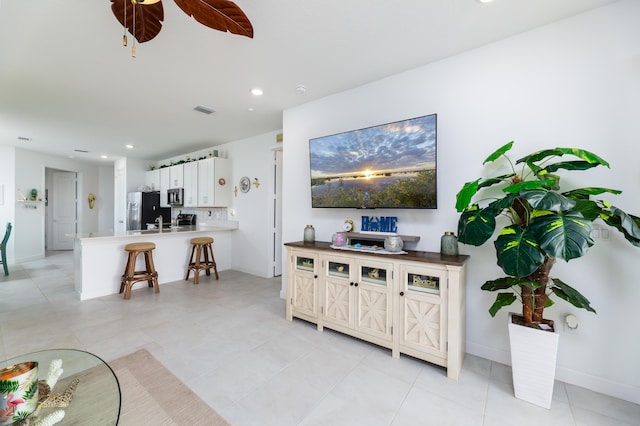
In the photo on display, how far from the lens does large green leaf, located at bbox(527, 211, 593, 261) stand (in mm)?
1399

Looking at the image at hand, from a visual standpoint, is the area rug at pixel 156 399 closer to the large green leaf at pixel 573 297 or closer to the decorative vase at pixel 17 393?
the decorative vase at pixel 17 393

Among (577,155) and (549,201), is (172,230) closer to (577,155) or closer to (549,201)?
(549,201)

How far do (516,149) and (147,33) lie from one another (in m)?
3.08

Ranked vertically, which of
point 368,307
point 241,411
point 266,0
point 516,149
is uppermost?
point 266,0

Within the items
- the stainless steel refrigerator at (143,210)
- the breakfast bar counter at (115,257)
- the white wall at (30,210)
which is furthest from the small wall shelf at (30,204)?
the breakfast bar counter at (115,257)

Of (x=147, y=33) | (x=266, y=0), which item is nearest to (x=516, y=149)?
(x=266, y=0)

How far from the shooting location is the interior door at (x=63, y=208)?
7723 millimetres

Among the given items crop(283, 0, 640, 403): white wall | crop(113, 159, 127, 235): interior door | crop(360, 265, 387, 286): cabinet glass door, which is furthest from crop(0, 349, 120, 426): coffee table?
crop(113, 159, 127, 235): interior door

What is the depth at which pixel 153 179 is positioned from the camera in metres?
7.21

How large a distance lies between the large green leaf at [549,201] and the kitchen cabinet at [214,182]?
206 inches

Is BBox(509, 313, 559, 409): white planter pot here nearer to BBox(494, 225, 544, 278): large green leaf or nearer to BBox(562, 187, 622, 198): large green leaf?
BBox(494, 225, 544, 278): large green leaf

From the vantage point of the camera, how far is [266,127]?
4578 millimetres

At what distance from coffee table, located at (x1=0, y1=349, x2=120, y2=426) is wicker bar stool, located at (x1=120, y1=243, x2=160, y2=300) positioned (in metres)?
2.33

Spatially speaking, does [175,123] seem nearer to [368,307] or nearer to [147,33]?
[147,33]
